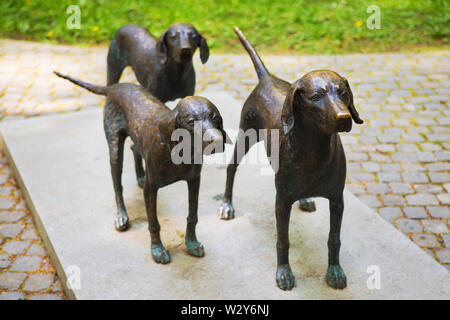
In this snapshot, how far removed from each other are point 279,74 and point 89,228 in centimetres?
443

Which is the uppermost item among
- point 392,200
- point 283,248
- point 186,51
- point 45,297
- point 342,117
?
point 186,51

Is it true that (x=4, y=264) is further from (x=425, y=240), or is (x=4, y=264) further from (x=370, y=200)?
→ (x=425, y=240)

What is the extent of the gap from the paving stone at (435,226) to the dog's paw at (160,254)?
2.36 m

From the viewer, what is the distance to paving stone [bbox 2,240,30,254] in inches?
179

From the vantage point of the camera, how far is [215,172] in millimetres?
5195

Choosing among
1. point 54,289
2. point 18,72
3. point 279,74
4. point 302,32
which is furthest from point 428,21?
point 54,289

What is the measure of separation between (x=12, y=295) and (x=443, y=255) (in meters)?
3.49

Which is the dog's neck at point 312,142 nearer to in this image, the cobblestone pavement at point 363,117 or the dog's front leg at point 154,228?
the dog's front leg at point 154,228

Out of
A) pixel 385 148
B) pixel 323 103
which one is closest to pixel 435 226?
pixel 385 148

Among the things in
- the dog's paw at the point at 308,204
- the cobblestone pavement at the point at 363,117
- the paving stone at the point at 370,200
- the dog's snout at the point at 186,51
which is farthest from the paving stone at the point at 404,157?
the dog's snout at the point at 186,51

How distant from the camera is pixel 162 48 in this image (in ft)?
15.3

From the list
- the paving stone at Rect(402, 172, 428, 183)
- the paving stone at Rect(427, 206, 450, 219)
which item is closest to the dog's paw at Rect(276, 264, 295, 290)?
the paving stone at Rect(427, 206, 450, 219)

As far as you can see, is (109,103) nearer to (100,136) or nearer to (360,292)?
(100,136)

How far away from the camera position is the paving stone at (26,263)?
4352 mm
